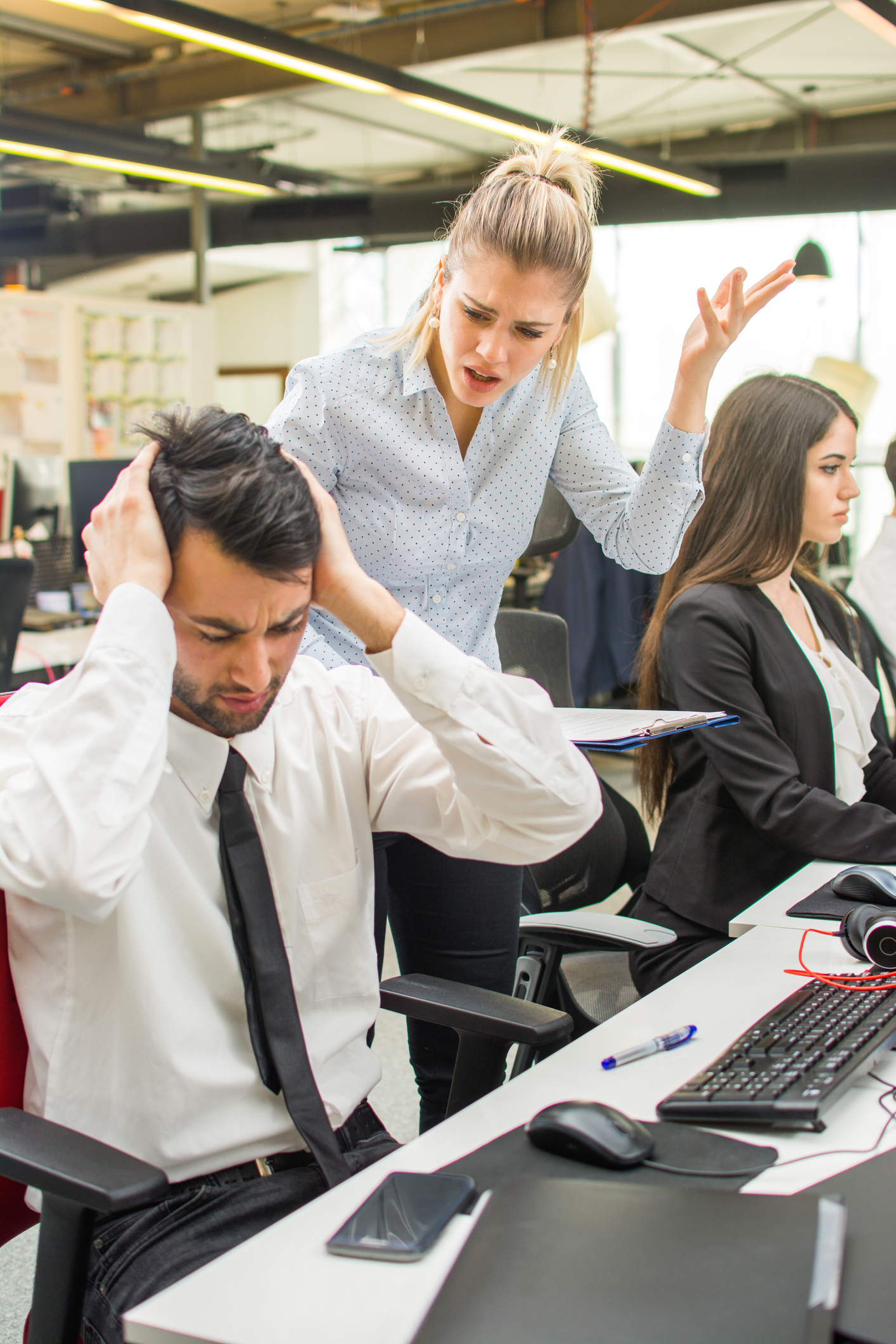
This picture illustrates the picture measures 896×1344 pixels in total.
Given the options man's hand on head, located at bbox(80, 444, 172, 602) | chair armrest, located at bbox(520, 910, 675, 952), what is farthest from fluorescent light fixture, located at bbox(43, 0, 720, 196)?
man's hand on head, located at bbox(80, 444, 172, 602)

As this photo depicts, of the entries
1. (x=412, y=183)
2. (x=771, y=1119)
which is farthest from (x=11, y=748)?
(x=412, y=183)

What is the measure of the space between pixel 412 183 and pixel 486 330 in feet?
30.0

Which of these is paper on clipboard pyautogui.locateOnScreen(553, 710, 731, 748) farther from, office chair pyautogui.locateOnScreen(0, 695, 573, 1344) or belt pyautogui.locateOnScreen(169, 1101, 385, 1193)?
belt pyautogui.locateOnScreen(169, 1101, 385, 1193)

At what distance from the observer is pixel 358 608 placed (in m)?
1.16

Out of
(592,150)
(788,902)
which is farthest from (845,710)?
(592,150)

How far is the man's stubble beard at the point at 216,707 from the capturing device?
112 cm

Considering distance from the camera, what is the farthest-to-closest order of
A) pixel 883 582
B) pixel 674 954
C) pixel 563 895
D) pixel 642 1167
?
pixel 883 582 < pixel 563 895 < pixel 674 954 < pixel 642 1167

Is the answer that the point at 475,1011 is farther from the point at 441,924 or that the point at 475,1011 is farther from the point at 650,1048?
the point at 441,924

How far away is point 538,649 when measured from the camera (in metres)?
2.17

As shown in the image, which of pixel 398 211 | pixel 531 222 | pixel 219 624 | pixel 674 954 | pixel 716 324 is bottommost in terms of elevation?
pixel 674 954

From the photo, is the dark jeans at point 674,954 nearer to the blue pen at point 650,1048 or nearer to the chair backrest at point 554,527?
the blue pen at point 650,1048

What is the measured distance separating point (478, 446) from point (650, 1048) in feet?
2.75

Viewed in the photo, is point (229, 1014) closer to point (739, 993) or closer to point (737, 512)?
point (739, 993)

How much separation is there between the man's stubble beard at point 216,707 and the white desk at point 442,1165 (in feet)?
1.31
